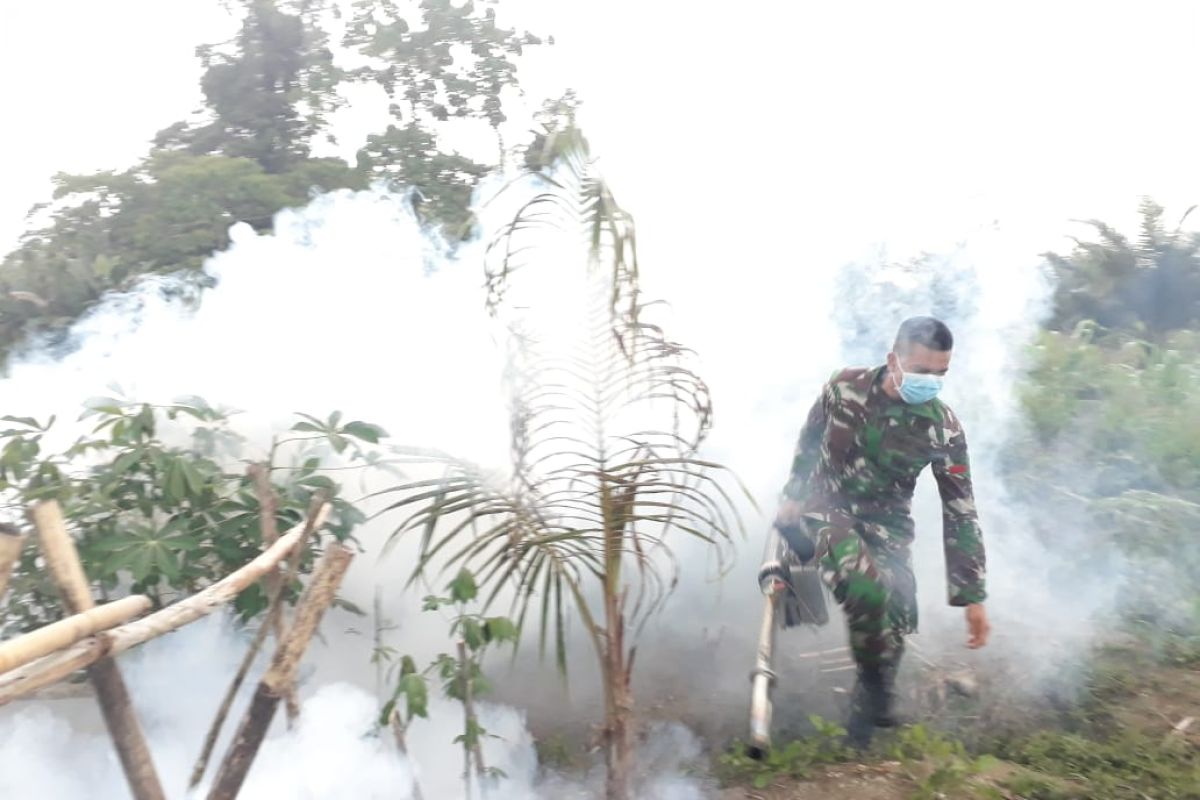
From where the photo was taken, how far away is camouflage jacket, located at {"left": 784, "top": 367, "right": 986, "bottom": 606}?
11.0 feet

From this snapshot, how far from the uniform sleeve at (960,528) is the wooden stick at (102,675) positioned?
8.40 feet

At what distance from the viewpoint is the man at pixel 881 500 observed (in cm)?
333

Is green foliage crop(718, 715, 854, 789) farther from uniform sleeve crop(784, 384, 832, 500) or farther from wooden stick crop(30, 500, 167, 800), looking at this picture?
wooden stick crop(30, 500, 167, 800)

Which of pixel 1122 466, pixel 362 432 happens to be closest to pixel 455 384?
pixel 362 432

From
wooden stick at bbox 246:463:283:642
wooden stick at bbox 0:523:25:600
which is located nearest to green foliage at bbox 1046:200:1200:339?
wooden stick at bbox 246:463:283:642

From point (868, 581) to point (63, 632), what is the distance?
2510mm

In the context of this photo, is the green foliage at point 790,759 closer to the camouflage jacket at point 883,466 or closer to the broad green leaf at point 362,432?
the camouflage jacket at point 883,466

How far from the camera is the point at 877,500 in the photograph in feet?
11.6

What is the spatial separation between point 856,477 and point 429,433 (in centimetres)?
189

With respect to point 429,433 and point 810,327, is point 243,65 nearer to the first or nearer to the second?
point 429,433

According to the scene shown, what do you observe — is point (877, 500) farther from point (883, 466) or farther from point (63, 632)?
point (63, 632)

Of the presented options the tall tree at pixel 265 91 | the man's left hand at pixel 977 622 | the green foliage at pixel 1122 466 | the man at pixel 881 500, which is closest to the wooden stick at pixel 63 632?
the man at pixel 881 500

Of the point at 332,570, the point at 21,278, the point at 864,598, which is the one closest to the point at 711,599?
the point at 864,598

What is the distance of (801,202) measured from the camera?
584 cm
